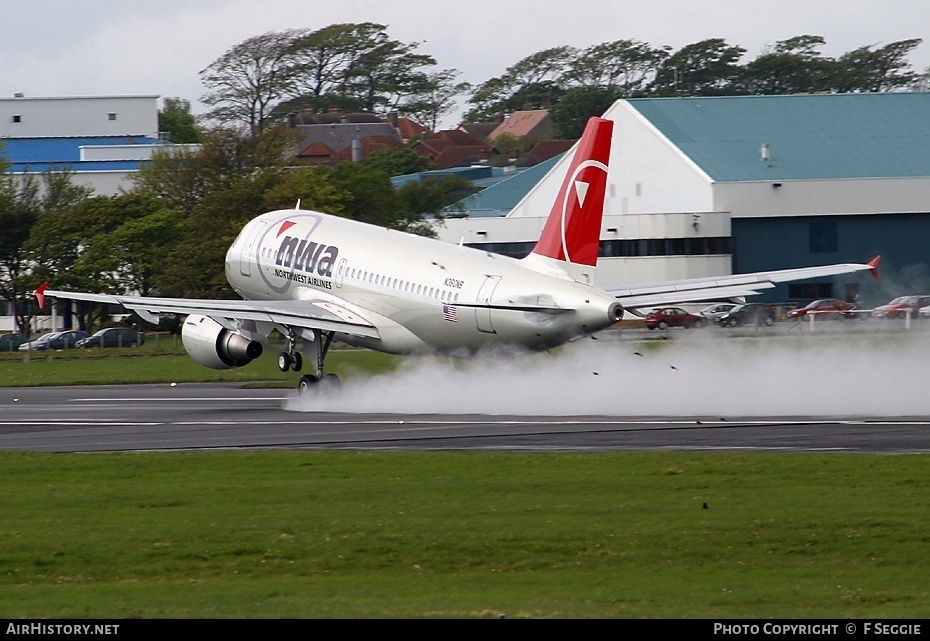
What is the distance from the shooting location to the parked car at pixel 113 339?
282 feet

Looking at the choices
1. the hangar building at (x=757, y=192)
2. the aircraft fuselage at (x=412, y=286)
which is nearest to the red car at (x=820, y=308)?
the hangar building at (x=757, y=192)

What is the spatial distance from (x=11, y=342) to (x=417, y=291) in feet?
181

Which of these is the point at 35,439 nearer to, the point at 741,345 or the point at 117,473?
the point at 117,473

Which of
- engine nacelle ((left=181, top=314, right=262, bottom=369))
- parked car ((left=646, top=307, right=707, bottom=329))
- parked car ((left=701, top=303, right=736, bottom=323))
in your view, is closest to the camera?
engine nacelle ((left=181, top=314, right=262, bottom=369))

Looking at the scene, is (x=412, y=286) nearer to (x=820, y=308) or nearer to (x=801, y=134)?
(x=820, y=308)

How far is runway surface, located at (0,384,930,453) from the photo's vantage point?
2830 centimetres

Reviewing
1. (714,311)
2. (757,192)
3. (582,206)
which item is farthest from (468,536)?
(757,192)

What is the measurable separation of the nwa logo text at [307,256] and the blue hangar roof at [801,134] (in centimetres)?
5644

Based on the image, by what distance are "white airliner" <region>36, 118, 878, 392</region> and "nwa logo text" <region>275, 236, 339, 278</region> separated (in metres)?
0.05

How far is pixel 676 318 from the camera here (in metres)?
79.0

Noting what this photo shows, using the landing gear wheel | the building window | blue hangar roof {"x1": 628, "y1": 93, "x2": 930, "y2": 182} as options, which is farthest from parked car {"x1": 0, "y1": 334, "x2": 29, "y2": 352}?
the building window

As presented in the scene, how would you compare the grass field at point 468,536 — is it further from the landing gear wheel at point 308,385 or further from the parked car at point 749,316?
the parked car at point 749,316

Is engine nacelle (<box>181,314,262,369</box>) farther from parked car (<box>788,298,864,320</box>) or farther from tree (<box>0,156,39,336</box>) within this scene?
Result: tree (<box>0,156,39,336</box>)

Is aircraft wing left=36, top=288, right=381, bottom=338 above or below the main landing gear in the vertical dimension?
above
